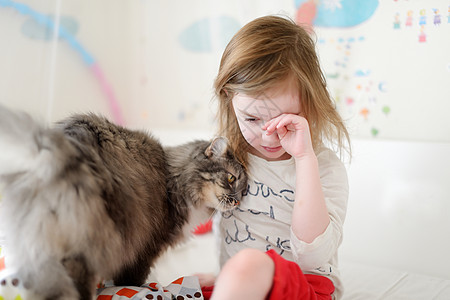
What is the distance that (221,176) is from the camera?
1414mm

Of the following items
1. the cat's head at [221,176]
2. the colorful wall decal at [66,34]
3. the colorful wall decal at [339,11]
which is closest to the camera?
the cat's head at [221,176]

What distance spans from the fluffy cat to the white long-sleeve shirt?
1.01 feet

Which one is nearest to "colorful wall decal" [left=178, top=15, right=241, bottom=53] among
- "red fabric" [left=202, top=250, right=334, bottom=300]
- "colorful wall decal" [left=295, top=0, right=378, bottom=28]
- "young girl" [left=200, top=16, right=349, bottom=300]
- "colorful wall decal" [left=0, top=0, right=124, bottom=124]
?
"colorful wall decal" [left=295, top=0, right=378, bottom=28]

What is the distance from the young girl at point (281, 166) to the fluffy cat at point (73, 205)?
0.30 meters

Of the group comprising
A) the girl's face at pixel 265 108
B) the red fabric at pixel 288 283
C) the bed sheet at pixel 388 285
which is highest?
the girl's face at pixel 265 108

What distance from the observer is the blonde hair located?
1.18m

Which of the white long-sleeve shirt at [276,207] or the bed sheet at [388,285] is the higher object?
the white long-sleeve shirt at [276,207]

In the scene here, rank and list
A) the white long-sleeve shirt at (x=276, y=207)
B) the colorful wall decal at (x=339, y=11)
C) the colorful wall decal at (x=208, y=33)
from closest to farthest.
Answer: the white long-sleeve shirt at (x=276, y=207), the colorful wall decal at (x=339, y=11), the colorful wall decal at (x=208, y=33)

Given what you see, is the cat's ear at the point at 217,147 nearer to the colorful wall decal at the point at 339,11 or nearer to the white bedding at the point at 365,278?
the white bedding at the point at 365,278

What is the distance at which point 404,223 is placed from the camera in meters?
1.88

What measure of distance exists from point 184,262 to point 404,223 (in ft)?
3.37

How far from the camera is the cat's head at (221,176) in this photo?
54.2 inches

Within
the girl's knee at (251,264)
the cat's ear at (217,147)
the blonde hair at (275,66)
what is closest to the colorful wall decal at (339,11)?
the blonde hair at (275,66)

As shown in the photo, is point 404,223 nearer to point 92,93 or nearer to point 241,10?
point 241,10
